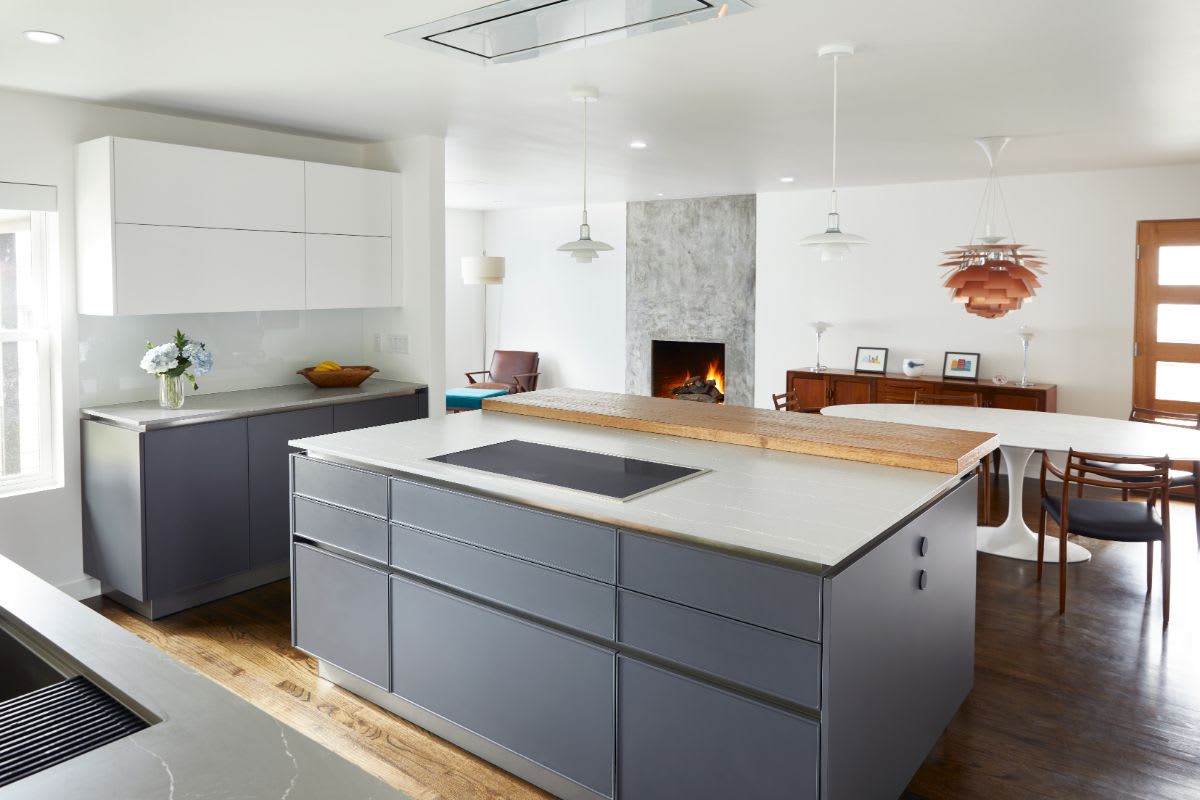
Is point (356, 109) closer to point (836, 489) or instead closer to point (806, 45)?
point (806, 45)

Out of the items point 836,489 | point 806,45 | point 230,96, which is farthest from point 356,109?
point 836,489

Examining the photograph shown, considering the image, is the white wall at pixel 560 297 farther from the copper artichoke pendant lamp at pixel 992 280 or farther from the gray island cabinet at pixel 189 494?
the gray island cabinet at pixel 189 494

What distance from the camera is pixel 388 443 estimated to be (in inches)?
126

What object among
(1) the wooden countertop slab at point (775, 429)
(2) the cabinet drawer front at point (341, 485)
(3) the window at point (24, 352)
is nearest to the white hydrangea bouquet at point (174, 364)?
(3) the window at point (24, 352)

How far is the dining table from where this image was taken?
4.25 m

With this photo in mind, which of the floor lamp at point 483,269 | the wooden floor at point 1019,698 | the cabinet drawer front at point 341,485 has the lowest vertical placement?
the wooden floor at point 1019,698

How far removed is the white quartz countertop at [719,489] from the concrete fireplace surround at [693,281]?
5.29 metres

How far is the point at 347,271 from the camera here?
484cm

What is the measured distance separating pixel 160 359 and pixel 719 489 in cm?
283

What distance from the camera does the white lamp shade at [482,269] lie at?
8.87 metres

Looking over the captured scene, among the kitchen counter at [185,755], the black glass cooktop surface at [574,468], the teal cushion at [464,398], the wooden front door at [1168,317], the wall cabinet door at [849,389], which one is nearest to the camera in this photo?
the kitchen counter at [185,755]

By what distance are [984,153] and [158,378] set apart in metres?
4.99

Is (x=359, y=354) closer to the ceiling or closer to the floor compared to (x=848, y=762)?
closer to the ceiling

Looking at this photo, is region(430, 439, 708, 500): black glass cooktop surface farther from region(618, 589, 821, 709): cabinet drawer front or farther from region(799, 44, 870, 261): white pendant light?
region(799, 44, 870, 261): white pendant light
